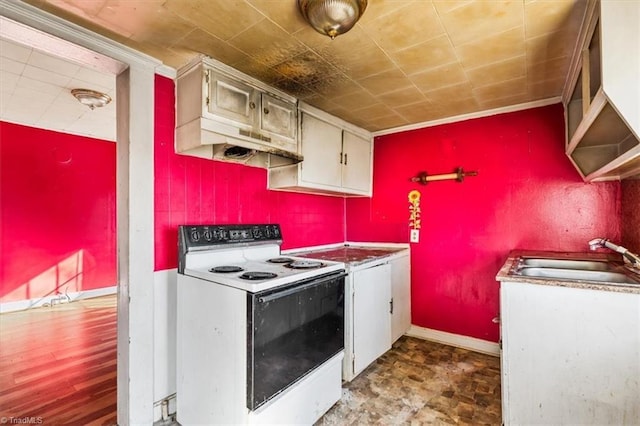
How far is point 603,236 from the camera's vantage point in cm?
232

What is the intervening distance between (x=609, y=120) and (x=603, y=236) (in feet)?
3.59

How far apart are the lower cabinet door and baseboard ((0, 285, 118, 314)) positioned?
4.18 m

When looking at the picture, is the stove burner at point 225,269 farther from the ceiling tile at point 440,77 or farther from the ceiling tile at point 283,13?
the ceiling tile at point 440,77

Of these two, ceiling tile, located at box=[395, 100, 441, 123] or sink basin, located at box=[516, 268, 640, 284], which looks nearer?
sink basin, located at box=[516, 268, 640, 284]

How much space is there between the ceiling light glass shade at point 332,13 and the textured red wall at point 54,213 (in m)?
4.33

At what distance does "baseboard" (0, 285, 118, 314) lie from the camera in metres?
3.77

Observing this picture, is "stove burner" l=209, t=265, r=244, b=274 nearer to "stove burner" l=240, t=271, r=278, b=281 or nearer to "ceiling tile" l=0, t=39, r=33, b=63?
"stove burner" l=240, t=271, r=278, b=281

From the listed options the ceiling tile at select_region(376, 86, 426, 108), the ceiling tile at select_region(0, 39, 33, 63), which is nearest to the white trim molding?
the ceiling tile at select_region(376, 86, 426, 108)

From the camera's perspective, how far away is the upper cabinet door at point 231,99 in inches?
72.9

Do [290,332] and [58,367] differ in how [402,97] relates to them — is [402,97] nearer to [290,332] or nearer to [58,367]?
[290,332]

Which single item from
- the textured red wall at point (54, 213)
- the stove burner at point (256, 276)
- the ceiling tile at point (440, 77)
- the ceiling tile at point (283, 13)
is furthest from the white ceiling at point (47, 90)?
the ceiling tile at point (440, 77)

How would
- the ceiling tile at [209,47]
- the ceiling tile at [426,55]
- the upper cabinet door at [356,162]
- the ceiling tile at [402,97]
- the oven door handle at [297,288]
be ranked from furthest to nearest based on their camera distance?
the upper cabinet door at [356,162] < the ceiling tile at [402,97] < the ceiling tile at [426,55] < the ceiling tile at [209,47] < the oven door handle at [297,288]

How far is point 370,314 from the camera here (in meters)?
2.39

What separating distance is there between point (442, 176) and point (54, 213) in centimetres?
487
